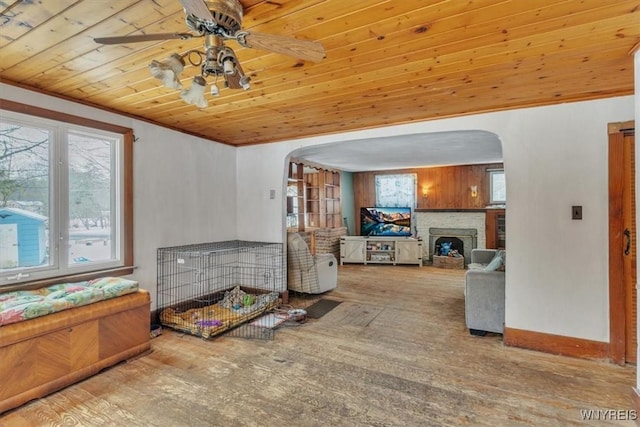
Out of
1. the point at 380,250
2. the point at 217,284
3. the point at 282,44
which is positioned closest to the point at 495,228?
the point at 380,250

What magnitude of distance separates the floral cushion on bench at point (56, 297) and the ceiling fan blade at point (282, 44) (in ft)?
7.53

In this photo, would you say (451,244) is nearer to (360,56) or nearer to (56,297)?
(360,56)

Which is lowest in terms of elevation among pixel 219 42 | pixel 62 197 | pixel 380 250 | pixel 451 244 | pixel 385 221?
pixel 380 250

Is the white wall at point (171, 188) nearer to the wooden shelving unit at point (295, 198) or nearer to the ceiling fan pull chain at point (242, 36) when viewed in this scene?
the wooden shelving unit at point (295, 198)

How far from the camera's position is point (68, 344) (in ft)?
7.62

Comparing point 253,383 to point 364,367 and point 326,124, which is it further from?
point 326,124

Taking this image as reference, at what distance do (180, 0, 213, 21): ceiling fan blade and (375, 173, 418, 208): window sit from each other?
706cm

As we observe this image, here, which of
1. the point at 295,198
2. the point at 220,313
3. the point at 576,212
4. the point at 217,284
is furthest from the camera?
the point at 295,198

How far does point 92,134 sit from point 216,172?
156 centimetres

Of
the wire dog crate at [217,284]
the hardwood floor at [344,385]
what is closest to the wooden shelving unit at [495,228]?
the hardwood floor at [344,385]

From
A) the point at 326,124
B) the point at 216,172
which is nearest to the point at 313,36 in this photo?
the point at 326,124

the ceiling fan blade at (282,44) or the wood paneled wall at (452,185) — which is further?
the wood paneled wall at (452,185)

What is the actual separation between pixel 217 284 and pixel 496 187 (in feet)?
20.1

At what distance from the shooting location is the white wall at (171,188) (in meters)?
3.42
